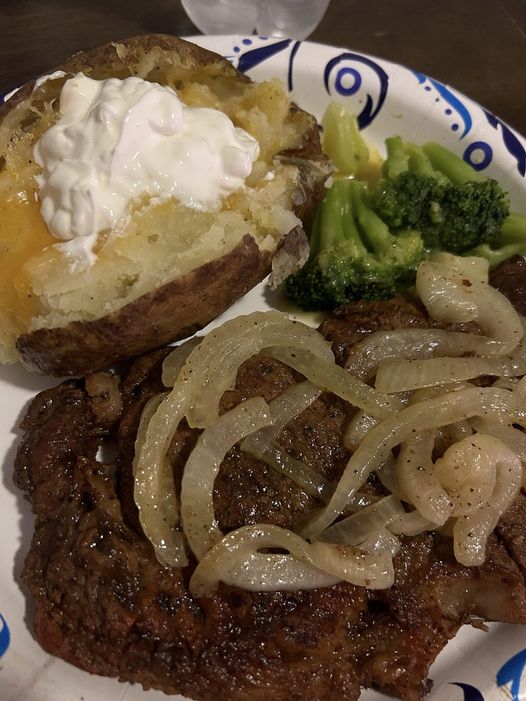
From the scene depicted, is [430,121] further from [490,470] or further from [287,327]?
[490,470]

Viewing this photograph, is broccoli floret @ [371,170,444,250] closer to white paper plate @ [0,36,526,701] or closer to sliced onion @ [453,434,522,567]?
white paper plate @ [0,36,526,701]

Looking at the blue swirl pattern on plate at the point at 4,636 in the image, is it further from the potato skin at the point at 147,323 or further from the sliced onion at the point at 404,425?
the sliced onion at the point at 404,425

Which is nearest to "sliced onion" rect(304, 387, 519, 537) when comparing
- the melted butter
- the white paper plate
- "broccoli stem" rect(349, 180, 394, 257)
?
the white paper plate

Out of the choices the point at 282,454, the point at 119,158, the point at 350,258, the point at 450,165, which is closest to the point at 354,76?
the point at 450,165

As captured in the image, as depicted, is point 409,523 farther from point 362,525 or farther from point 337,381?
point 337,381

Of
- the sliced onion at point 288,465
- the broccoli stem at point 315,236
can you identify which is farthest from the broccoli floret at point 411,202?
the sliced onion at point 288,465
